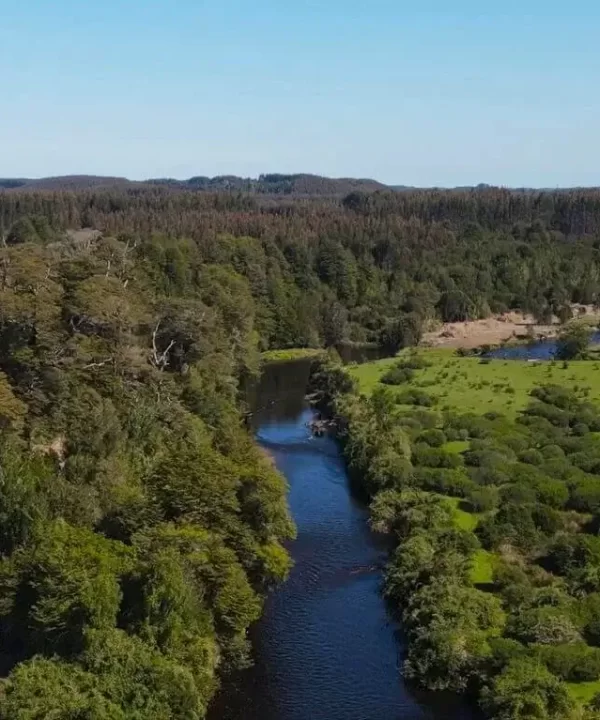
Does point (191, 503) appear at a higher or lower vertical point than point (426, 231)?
lower

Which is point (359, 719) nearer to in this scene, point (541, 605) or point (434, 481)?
point (541, 605)

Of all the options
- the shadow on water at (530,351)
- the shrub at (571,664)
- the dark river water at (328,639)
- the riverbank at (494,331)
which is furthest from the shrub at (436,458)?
the riverbank at (494,331)

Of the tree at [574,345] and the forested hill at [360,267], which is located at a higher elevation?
the forested hill at [360,267]

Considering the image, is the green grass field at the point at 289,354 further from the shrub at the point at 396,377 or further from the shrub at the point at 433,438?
the shrub at the point at 433,438

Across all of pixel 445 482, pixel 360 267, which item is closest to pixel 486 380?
pixel 445 482

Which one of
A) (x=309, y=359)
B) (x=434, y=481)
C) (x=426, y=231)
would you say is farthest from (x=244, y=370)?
(x=426, y=231)

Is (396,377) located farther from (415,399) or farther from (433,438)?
(433,438)
